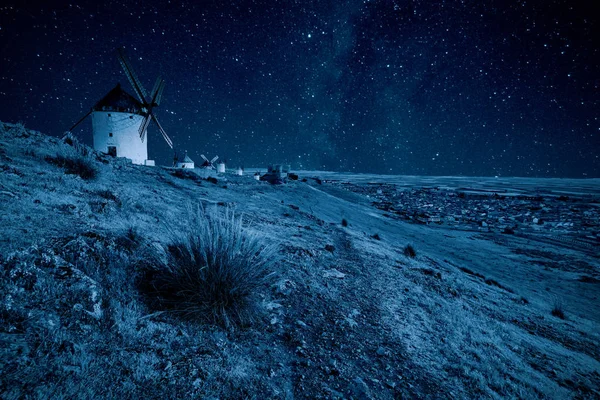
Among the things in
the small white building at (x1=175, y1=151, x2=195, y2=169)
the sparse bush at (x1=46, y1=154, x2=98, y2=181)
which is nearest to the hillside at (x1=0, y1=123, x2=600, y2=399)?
the sparse bush at (x1=46, y1=154, x2=98, y2=181)

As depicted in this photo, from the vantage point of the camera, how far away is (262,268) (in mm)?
3174

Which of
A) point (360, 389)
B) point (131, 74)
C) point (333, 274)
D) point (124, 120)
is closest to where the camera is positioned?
point (360, 389)

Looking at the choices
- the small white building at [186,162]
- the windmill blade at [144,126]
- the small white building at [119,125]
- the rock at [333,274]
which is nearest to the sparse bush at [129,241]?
the rock at [333,274]

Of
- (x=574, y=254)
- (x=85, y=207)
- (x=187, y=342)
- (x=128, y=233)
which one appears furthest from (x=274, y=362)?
(x=574, y=254)

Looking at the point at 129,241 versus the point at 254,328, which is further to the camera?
the point at 129,241

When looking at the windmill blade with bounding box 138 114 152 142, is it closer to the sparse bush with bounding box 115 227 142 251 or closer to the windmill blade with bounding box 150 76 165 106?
the windmill blade with bounding box 150 76 165 106

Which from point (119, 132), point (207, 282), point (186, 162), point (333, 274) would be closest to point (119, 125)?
point (119, 132)

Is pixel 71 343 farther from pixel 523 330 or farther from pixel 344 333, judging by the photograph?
pixel 523 330

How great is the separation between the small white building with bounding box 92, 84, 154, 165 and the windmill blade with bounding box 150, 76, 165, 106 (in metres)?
1.88

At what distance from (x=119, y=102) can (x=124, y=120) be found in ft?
5.33

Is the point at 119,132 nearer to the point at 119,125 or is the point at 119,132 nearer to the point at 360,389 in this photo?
the point at 119,125

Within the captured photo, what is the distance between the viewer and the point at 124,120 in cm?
2148

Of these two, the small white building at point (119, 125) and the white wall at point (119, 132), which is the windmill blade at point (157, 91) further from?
the white wall at point (119, 132)

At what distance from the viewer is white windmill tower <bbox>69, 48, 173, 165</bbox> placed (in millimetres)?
20859
